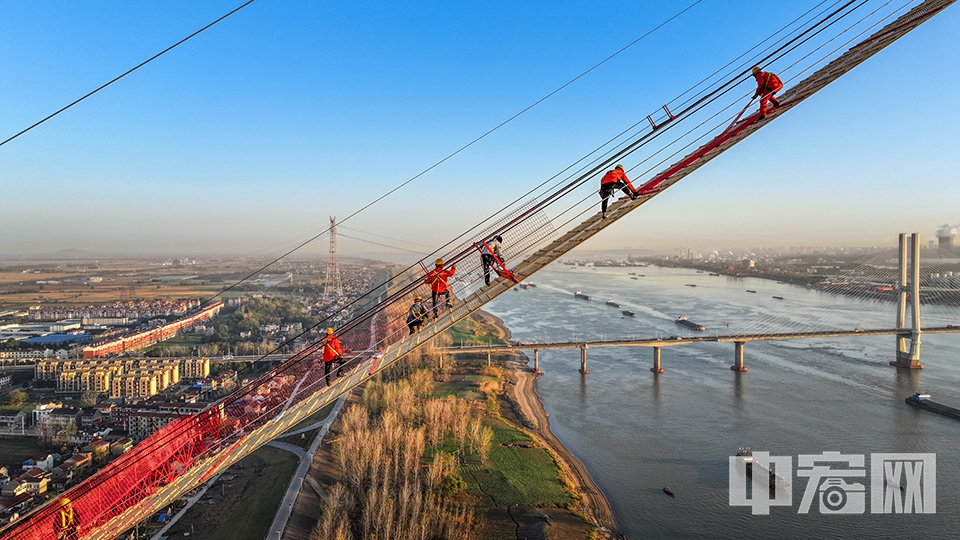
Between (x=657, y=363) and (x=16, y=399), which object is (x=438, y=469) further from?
(x=16, y=399)

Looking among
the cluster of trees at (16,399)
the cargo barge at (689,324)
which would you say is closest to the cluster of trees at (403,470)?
the cluster of trees at (16,399)

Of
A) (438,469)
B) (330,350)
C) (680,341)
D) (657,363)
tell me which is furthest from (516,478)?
(680,341)

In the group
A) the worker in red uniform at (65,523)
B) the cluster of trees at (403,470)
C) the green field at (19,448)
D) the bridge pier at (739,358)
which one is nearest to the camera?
the worker in red uniform at (65,523)

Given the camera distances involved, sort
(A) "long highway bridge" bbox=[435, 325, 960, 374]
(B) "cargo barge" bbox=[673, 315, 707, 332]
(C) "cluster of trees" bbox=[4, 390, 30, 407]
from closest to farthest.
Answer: (C) "cluster of trees" bbox=[4, 390, 30, 407], (A) "long highway bridge" bbox=[435, 325, 960, 374], (B) "cargo barge" bbox=[673, 315, 707, 332]

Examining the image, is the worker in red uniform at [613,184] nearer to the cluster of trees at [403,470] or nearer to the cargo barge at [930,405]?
the cluster of trees at [403,470]

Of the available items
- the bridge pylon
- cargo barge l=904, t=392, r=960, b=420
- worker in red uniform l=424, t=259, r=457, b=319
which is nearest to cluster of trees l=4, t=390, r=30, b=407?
worker in red uniform l=424, t=259, r=457, b=319

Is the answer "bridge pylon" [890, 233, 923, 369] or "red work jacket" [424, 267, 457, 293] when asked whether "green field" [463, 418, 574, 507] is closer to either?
"red work jacket" [424, 267, 457, 293]

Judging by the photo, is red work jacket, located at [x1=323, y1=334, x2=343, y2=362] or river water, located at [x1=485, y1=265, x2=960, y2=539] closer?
red work jacket, located at [x1=323, y1=334, x2=343, y2=362]
